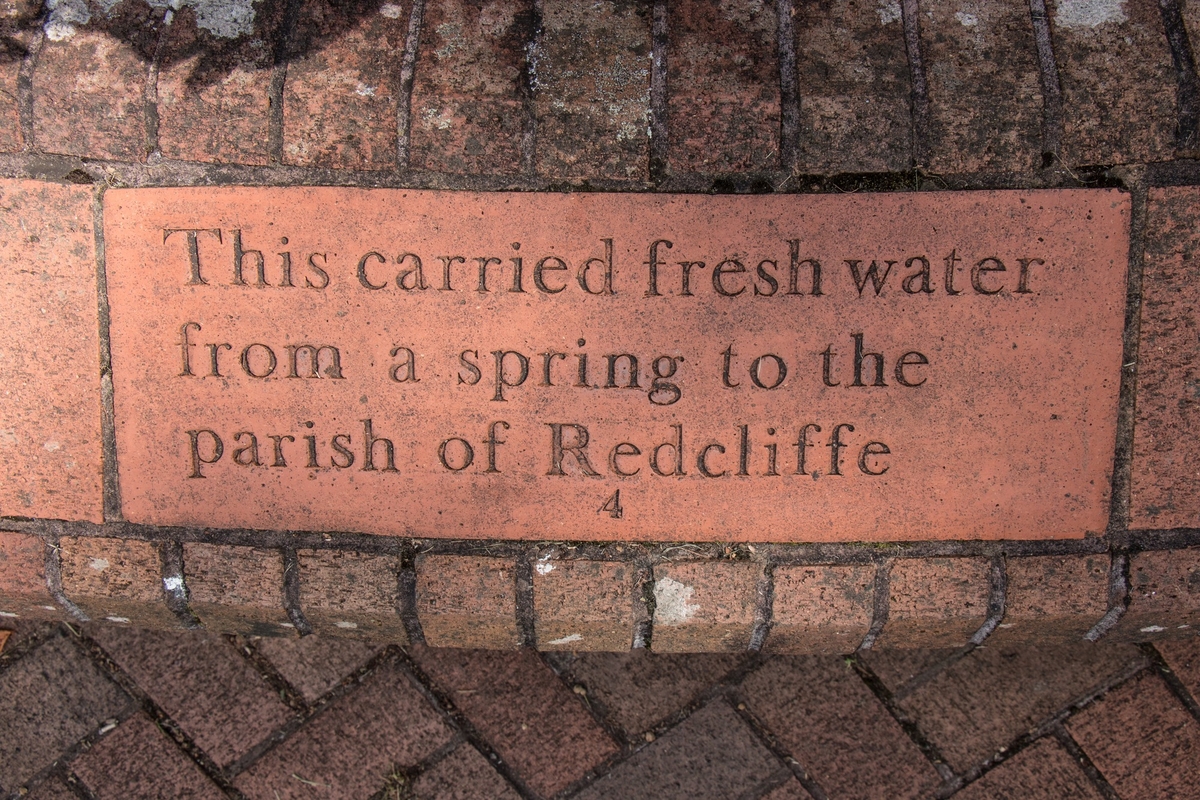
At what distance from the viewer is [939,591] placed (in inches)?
67.2

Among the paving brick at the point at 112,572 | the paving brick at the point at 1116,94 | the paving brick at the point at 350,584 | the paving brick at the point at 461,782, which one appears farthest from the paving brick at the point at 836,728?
the paving brick at the point at 112,572

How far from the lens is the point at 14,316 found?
1.65 meters

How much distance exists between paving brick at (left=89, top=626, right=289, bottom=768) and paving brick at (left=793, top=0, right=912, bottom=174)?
190 cm

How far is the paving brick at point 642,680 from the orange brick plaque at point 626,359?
22.9 inches

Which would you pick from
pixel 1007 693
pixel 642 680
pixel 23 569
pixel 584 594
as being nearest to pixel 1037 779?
pixel 1007 693

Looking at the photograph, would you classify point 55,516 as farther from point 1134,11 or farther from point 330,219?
point 1134,11

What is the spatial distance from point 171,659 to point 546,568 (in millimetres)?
1174

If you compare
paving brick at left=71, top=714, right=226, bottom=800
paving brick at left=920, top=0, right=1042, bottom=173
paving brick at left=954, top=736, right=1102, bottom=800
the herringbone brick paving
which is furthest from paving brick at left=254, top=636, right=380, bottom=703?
paving brick at left=920, top=0, right=1042, bottom=173

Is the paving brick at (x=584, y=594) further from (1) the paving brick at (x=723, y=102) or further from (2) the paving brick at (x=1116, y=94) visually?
(2) the paving brick at (x=1116, y=94)

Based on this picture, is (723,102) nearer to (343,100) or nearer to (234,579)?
(343,100)

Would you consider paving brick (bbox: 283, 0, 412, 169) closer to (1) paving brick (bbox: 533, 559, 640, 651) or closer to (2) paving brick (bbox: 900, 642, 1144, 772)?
(1) paving brick (bbox: 533, 559, 640, 651)

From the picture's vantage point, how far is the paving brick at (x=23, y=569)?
69.4 inches

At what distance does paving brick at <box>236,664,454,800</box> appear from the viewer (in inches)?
81.4

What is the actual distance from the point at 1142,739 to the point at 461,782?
178 centimetres
